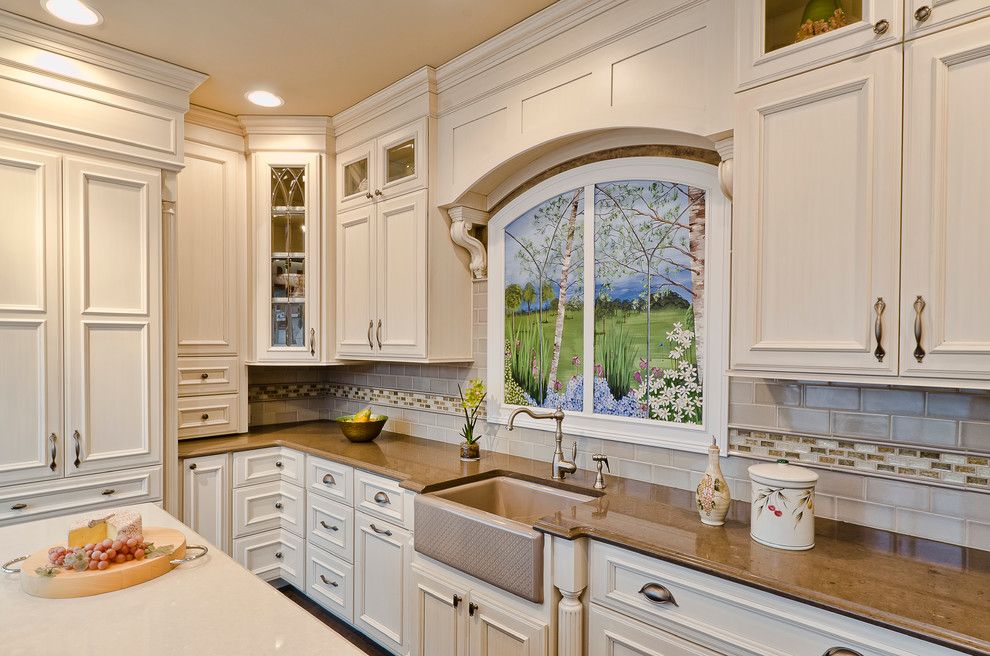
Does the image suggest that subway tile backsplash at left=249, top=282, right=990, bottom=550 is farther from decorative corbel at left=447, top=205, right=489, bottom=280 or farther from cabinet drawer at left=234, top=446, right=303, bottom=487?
cabinet drawer at left=234, top=446, right=303, bottom=487

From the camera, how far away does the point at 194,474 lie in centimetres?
297

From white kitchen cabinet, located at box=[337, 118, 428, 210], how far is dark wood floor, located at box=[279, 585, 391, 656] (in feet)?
6.73

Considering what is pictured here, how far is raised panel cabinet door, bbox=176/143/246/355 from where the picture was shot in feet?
10.5

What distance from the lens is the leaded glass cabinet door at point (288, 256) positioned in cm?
341

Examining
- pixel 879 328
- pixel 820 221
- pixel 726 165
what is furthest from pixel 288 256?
pixel 879 328

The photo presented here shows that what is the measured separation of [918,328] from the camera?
137cm

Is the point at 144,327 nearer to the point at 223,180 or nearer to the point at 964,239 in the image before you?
the point at 223,180

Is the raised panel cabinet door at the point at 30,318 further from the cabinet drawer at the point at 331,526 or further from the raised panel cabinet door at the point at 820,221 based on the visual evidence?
the raised panel cabinet door at the point at 820,221

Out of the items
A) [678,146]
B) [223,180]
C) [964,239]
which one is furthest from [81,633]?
[223,180]

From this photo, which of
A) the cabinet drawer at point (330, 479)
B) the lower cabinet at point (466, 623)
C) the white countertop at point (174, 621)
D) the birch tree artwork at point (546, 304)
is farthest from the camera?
the cabinet drawer at point (330, 479)

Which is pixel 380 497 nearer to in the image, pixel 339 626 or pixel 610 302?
pixel 339 626

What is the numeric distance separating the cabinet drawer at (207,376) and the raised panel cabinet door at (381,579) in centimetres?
122

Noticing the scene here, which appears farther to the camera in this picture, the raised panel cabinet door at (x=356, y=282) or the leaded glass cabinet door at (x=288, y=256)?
the leaded glass cabinet door at (x=288, y=256)

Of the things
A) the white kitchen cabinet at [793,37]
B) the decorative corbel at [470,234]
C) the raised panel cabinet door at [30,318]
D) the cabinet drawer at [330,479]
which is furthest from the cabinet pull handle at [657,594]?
the raised panel cabinet door at [30,318]
